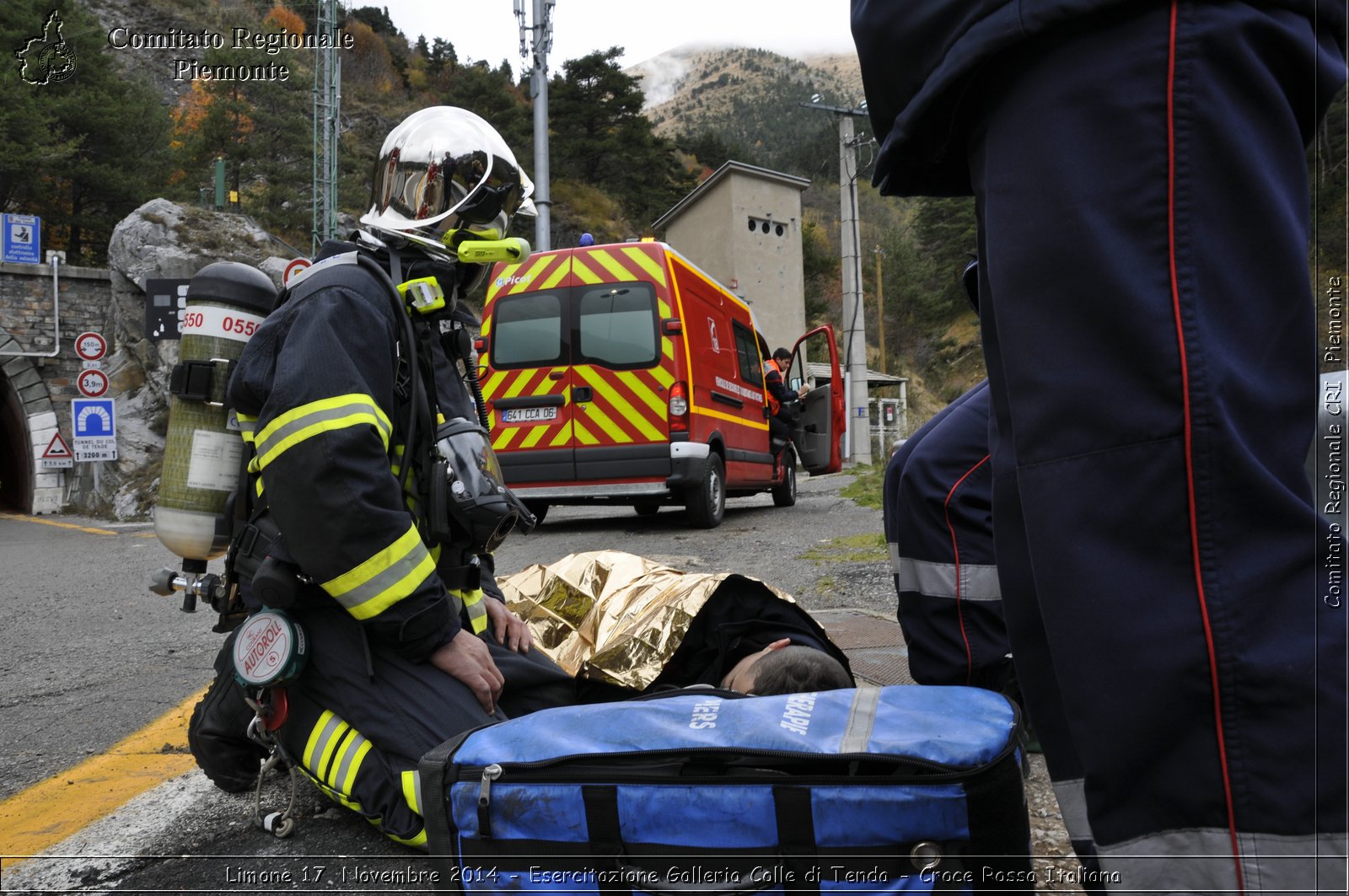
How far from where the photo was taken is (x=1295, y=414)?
992mm

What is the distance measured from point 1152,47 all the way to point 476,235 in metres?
1.79

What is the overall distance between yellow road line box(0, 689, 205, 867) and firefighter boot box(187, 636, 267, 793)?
25 centimetres

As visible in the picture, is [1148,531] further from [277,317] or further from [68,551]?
[68,551]

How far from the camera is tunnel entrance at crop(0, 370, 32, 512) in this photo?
76.9 feet

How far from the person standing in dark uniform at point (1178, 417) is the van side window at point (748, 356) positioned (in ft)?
27.1

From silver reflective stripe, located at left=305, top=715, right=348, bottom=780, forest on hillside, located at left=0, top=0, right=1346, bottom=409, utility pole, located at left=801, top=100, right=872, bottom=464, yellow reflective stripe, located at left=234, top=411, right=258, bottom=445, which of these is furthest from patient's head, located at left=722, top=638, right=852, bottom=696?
utility pole, located at left=801, top=100, right=872, bottom=464

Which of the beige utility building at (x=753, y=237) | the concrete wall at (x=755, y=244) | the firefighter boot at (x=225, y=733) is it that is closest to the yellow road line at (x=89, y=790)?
the firefighter boot at (x=225, y=733)

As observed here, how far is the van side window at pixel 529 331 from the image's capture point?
7.86m

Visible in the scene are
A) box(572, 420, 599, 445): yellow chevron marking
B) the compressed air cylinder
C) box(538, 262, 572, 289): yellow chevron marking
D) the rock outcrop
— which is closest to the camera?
the compressed air cylinder

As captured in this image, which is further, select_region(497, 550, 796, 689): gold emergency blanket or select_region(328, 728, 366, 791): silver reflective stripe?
select_region(497, 550, 796, 689): gold emergency blanket

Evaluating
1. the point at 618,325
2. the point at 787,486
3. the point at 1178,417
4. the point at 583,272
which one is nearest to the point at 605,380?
the point at 618,325

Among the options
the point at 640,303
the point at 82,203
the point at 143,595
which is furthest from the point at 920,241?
the point at 143,595

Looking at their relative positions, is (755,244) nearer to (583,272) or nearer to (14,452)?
(14,452)

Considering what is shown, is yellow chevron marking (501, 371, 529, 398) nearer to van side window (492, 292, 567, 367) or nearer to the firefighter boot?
van side window (492, 292, 567, 367)
